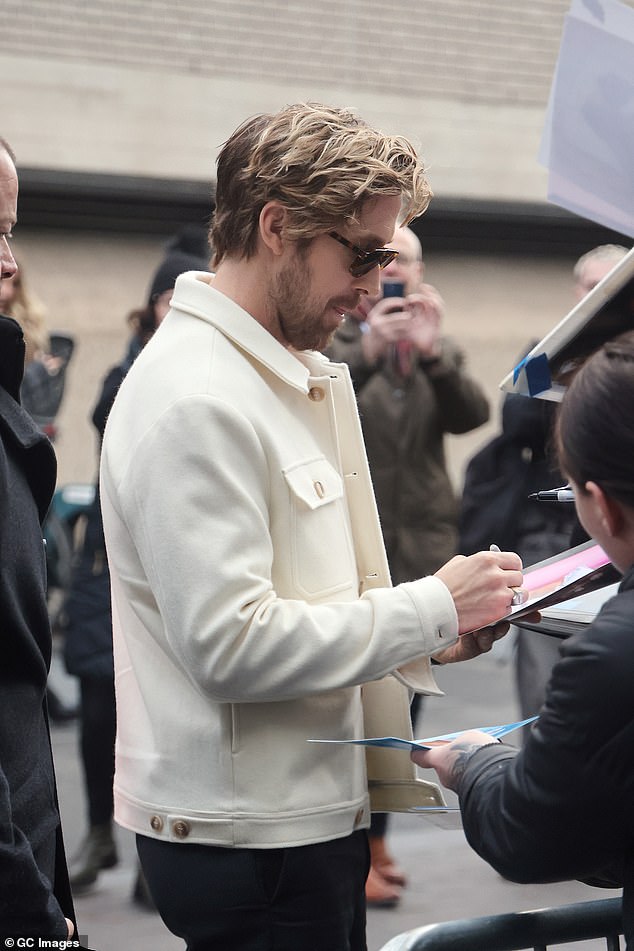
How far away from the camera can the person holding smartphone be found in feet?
16.8

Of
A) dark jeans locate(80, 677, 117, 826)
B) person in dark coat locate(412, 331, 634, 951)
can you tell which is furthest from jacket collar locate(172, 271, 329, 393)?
dark jeans locate(80, 677, 117, 826)

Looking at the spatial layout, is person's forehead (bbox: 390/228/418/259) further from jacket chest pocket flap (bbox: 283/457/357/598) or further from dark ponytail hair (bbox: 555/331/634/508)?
dark ponytail hair (bbox: 555/331/634/508)

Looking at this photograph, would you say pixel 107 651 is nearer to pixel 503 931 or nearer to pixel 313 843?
pixel 313 843

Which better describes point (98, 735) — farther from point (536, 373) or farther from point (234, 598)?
point (536, 373)

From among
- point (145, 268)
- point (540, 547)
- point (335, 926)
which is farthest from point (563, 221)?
point (335, 926)

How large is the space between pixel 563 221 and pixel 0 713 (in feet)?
38.9

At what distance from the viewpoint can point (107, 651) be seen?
4.75 meters

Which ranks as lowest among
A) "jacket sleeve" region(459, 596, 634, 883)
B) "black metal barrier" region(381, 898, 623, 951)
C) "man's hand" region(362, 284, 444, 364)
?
"man's hand" region(362, 284, 444, 364)

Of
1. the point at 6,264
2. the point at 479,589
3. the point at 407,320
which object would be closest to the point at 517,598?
the point at 479,589

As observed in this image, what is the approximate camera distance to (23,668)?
7.05 feet

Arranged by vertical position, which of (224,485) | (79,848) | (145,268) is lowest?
(145,268)

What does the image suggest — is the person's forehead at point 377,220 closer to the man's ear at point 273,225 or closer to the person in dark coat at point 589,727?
the man's ear at point 273,225

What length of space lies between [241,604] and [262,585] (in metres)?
0.05

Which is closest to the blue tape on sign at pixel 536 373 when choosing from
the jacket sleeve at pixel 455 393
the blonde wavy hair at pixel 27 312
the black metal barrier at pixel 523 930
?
the black metal barrier at pixel 523 930
